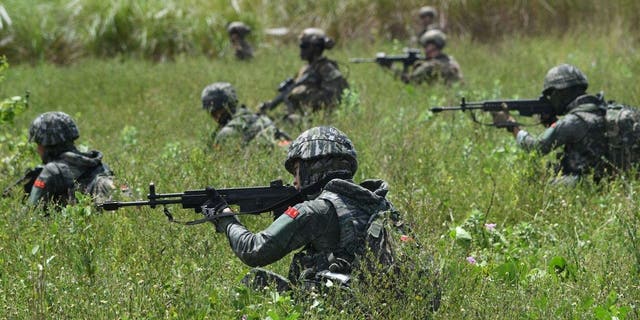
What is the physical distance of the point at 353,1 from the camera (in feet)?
59.6

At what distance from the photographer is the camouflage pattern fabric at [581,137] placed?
802 centimetres

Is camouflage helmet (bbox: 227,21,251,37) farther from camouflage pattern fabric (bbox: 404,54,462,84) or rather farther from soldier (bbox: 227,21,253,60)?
camouflage pattern fabric (bbox: 404,54,462,84)

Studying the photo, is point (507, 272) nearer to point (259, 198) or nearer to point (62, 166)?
point (259, 198)

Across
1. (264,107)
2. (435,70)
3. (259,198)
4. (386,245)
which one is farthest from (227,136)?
(435,70)

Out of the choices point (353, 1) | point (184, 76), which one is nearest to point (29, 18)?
point (184, 76)

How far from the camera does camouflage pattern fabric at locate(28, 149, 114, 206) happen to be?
6.93m

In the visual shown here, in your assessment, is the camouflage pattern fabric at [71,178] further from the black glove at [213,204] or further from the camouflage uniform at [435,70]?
the camouflage uniform at [435,70]

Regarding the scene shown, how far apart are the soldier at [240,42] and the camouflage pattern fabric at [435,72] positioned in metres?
3.68

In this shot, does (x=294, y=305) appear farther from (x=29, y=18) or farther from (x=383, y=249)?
(x=29, y=18)

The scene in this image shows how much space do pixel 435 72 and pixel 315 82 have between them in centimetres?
216

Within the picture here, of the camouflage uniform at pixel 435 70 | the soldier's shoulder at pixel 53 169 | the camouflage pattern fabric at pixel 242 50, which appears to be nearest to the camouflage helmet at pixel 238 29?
the camouflage pattern fabric at pixel 242 50

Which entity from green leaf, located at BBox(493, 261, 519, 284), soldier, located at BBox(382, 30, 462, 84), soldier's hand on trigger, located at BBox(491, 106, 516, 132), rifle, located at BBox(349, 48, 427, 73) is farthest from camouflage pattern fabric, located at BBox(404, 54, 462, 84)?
green leaf, located at BBox(493, 261, 519, 284)

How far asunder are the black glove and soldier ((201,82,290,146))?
3.65 metres

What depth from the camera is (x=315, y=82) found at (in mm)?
11453
